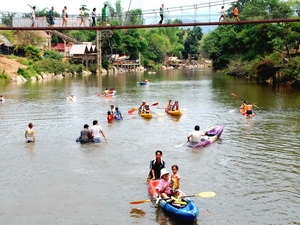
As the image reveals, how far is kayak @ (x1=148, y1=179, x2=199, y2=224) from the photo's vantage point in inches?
375

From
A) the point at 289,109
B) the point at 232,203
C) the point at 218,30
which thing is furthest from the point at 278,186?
the point at 218,30

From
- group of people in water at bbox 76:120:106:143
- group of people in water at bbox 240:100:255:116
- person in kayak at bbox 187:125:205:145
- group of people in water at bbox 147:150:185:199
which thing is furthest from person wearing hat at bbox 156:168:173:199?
group of people in water at bbox 240:100:255:116

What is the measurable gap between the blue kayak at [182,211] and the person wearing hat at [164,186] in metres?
0.38

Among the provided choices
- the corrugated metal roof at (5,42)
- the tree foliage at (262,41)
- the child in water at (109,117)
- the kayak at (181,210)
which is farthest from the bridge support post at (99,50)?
the kayak at (181,210)

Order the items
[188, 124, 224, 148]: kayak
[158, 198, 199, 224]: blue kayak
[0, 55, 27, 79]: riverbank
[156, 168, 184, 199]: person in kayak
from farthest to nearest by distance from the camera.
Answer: [0, 55, 27, 79]: riverbank
[188, 124, 224, 148]: kayak
[156, 168, 184, 199]: person in kayak
[158, 198, 199, 224]: blue kayak

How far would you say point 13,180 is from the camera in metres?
13.0

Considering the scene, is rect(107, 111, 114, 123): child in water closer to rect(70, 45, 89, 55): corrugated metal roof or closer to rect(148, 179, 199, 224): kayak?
rect(148, 179, 199, 224): kayak

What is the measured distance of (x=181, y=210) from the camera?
966 cm

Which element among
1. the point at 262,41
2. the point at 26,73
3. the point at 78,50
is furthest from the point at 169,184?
the point at 78,50

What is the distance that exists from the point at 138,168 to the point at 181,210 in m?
4.70

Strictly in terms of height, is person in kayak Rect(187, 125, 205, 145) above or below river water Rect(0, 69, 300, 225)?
above

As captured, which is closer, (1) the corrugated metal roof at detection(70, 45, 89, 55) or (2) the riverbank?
(2) the riverbank

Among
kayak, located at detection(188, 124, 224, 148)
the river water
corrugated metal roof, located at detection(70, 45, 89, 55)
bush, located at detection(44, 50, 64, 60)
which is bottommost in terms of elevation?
the river water

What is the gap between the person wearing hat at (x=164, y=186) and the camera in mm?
10703
